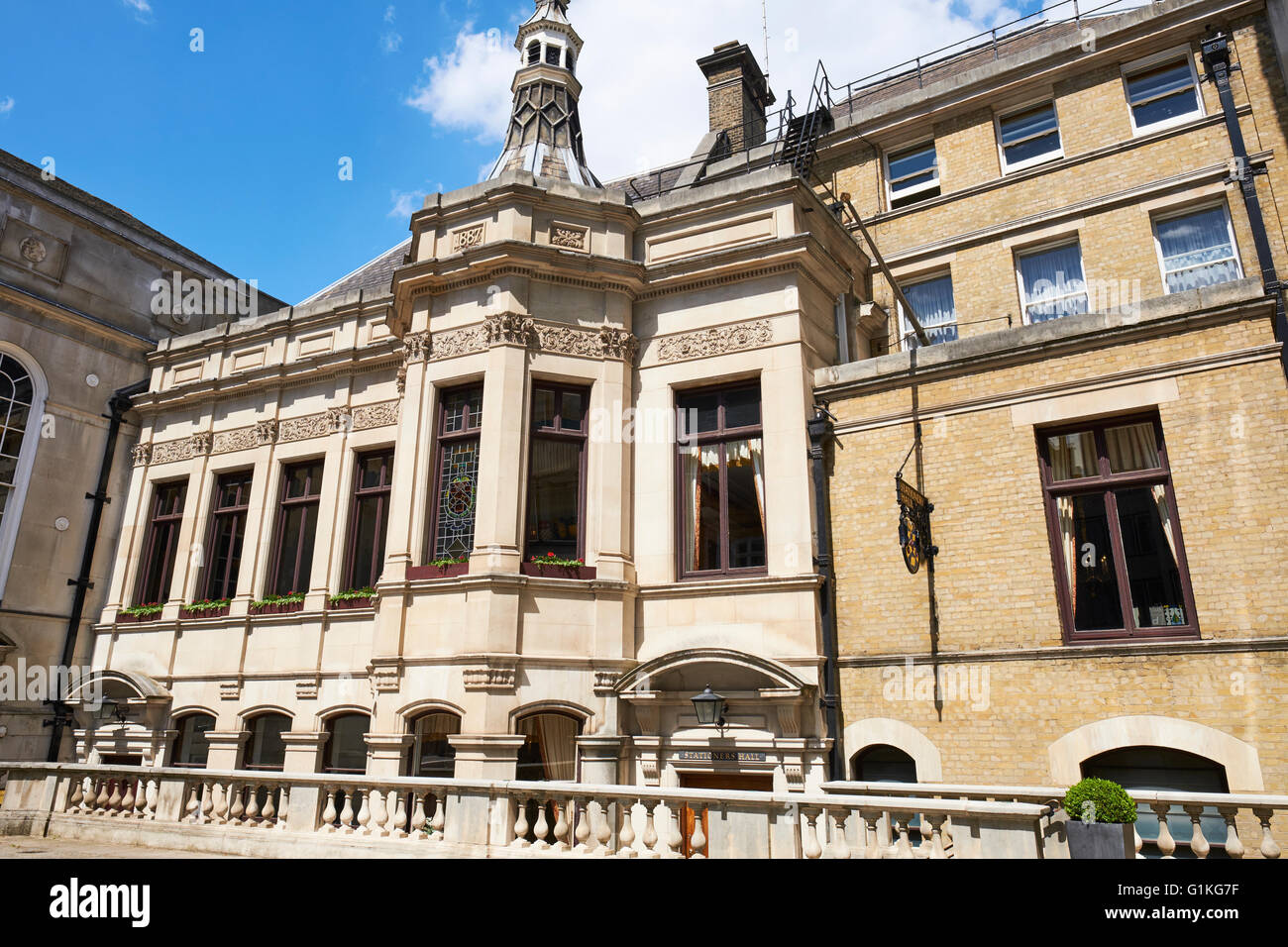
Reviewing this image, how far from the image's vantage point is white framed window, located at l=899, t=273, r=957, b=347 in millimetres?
18312

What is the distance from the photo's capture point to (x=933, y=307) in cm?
1884

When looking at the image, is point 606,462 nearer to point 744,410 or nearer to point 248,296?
point 744,410

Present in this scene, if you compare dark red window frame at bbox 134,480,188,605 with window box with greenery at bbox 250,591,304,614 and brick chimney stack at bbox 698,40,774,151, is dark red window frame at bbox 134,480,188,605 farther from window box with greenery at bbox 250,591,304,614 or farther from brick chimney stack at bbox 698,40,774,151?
brick chimney stack at bbox 698,40,774,151

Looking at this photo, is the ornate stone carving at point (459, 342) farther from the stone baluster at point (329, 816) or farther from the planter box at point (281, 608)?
the stone baluster at point (329, 816)

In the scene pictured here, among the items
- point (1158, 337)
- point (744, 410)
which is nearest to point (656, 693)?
point (744, 410)

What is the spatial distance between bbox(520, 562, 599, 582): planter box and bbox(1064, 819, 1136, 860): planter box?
25.5 feet

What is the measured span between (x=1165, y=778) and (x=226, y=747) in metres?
17.1

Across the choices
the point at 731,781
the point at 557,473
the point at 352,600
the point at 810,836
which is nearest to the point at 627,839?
the point at 810,836

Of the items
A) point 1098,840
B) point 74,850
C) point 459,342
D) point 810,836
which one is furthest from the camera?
point 459,342

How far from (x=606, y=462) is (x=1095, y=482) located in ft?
24.8

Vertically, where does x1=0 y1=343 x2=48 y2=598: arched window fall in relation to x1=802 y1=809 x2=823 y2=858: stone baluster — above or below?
above

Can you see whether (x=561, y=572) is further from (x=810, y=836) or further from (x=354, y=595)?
(x=810, y=836)

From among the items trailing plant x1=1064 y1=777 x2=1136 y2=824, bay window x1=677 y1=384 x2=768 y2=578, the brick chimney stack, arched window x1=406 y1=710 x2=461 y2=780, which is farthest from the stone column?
the brick chimney stack

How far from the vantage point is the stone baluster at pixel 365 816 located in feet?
32.1
